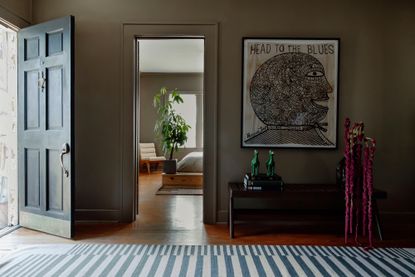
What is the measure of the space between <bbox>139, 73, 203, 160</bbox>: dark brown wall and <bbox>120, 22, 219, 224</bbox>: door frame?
18.3 feet

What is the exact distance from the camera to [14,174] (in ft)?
12.5

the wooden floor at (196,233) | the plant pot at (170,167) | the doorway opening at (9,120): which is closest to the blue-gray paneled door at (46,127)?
the doorway opening at (9,120)

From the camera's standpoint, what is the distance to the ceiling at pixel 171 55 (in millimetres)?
6328

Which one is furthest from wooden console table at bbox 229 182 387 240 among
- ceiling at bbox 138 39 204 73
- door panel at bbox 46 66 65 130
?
ceiling at bbox 138 39 204 73

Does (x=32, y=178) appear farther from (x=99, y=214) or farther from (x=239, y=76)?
(x=239, y=76)

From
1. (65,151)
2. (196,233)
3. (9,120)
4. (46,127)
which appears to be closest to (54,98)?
(46,127)

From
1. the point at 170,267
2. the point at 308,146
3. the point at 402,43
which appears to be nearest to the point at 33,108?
the point at 170,267

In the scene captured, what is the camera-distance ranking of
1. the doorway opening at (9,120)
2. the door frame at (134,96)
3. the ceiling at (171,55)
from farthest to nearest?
1. the ceiling at (171,55)
2. the door frame at (134,96)
3. the doorway opening at (9,120)

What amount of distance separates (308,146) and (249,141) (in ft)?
2.22

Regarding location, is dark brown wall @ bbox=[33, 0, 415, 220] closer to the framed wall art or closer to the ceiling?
the framed wall art

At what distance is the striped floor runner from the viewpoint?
254cm

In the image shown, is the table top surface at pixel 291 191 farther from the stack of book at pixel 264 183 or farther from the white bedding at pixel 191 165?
the white bedding at pixel 191 165

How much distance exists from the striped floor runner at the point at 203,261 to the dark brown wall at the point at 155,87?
660cm

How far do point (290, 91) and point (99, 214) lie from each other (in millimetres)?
2631
